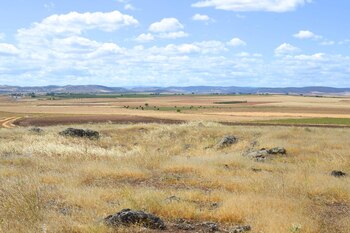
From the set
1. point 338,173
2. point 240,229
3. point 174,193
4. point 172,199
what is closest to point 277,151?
point 338,173

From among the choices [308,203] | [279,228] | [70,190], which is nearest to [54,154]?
[70,190]

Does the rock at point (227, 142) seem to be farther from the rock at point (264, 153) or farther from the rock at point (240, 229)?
the rock at point (240, 229)

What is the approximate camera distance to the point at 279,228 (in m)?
8.71

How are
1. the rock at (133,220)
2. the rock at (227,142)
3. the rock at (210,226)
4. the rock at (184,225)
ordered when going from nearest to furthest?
the rock at (133,220)
the rock at (210,226)
the rock at (184,225)
the rock at (227,142)

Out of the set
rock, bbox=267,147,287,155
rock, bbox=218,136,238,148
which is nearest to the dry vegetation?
rock, bbox=267,147,287,155

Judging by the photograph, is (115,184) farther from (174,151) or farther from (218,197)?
(174,151)

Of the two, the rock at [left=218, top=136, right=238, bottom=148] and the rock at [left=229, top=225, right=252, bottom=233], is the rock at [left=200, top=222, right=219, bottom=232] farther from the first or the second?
the rock at [left=218, top=136, right=238, bottom=148]

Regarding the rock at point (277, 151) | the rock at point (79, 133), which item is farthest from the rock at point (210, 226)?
the rock at point (79, 133)

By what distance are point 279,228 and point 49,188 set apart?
7597 mm

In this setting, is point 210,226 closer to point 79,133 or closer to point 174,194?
point 174,194

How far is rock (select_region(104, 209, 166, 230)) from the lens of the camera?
9023mm

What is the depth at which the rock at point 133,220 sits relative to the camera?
902 cm

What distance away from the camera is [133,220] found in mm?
9320

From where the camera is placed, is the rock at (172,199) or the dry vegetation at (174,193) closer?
the dry vegetation at (174,193)
